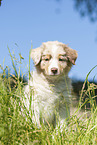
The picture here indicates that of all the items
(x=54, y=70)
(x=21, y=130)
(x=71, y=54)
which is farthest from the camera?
(x=71, y=54)

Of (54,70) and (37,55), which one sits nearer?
(54,70)

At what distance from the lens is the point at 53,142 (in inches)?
121

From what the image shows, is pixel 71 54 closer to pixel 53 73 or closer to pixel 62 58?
pixel 62 58

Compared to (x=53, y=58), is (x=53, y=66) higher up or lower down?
lower down

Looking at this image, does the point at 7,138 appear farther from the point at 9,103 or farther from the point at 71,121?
the point at 71,121

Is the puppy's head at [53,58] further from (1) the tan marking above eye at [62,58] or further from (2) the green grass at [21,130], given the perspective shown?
(2) the green grass at [21,130]

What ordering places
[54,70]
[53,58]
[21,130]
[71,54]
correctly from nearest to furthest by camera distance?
[21,130] < [54,70] < [53,58] < [71,54]

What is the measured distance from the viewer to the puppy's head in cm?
500

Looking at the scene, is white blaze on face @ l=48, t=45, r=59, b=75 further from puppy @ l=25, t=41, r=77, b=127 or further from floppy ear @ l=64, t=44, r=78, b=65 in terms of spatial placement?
floppy ear @ l=64, t=44, r=78, b=65

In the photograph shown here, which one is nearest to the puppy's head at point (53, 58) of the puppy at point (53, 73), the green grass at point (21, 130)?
the puppy at point (53, 73)

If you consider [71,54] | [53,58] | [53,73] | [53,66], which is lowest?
[53,73]

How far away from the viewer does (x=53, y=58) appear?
5121 mm

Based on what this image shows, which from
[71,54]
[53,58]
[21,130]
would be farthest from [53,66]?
[21,130]

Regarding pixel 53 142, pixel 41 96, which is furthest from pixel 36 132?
pixel 41 96
